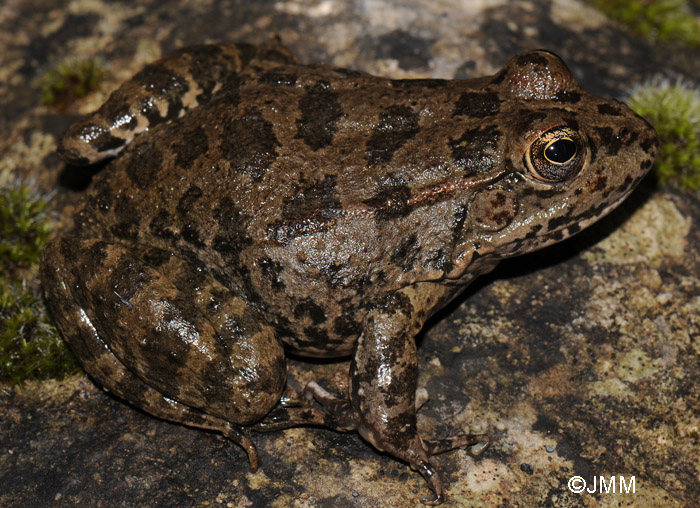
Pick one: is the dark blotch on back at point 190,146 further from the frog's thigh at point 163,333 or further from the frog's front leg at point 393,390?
the frog's front leg at point 393,390

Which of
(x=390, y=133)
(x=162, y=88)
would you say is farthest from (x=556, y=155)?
(x=162, y=88)

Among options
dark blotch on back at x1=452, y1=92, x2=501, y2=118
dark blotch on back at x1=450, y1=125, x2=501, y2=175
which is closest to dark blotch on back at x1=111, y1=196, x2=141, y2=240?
dark blotch on back at x1=450, y1=125, x2=501, y2=175

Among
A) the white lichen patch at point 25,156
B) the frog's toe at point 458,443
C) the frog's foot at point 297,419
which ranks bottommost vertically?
the frog's toe at point 458,443

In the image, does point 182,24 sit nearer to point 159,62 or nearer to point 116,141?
point 159,62

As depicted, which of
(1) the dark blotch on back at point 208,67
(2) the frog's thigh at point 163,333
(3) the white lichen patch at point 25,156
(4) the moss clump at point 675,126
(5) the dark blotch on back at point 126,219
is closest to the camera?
(2) the frog's thigh at point 163,333

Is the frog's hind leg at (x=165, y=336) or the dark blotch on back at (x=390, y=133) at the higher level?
the dark blotch on back at (x=390, y=133)

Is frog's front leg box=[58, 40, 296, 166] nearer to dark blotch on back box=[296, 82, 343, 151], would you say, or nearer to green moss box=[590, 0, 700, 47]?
dark blotch on back box=[296, 82, 343, 151]

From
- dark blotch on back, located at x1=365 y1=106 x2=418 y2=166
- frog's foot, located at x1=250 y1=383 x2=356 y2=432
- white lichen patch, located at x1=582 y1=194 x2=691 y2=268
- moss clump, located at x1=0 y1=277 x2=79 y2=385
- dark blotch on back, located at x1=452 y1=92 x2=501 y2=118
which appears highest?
dark blotch on back, located at x1=452 y1=92 x2=501 y2=118

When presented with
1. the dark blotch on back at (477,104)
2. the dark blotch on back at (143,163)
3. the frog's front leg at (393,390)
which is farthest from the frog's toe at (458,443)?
the dark blotch on back at (143,163)
